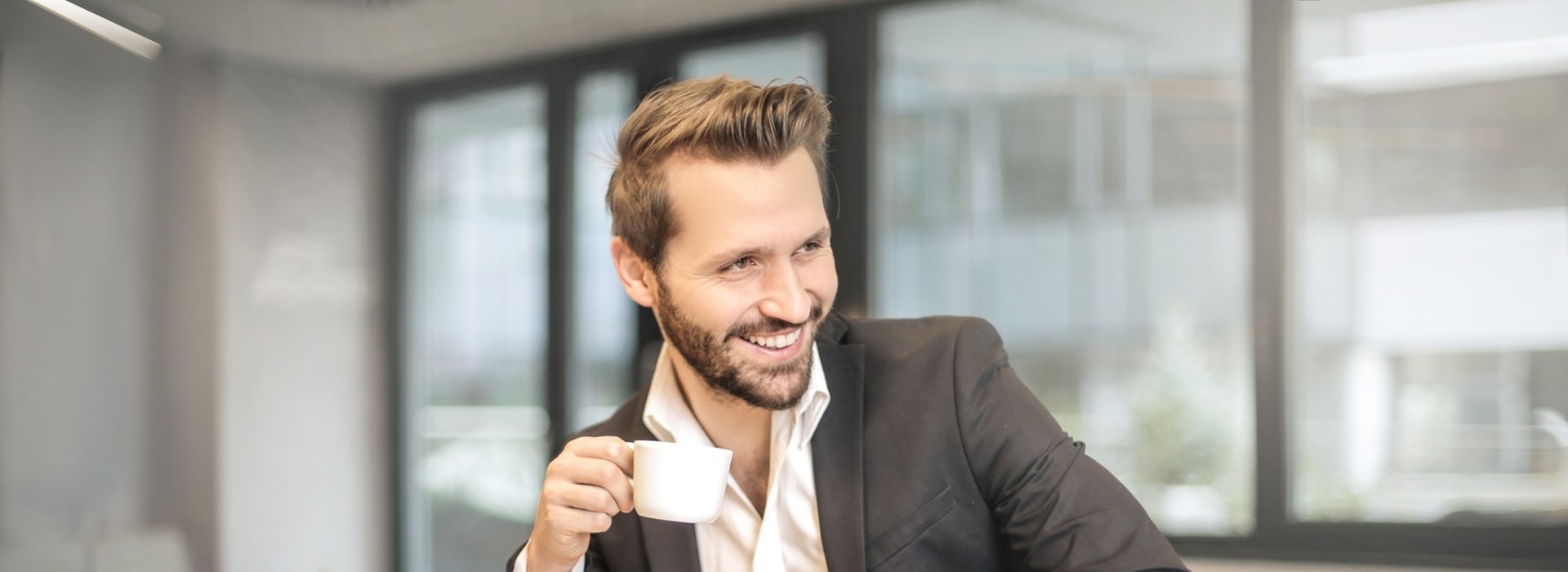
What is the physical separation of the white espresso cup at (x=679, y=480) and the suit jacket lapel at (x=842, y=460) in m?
0.30

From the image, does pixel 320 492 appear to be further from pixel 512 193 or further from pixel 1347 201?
pixel 1347 201

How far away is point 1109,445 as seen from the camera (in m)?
3.09

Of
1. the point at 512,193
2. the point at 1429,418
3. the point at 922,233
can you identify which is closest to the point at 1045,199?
the point at 922,233

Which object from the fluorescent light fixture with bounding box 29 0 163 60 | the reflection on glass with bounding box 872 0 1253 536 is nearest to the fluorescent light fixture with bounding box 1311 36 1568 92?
the reflection on glass with bounding box 872 0 1253 536

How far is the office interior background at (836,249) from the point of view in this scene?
1.98m

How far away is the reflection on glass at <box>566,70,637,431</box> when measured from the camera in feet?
10.2

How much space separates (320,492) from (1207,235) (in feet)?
6.77

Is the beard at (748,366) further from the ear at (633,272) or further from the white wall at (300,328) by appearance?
the white wall at (300,328)

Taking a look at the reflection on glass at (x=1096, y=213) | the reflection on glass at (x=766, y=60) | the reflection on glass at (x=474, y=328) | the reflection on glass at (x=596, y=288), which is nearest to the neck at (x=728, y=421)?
the reflection on glass at (x=474, y=328)

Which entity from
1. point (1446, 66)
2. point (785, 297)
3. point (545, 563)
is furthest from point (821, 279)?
point (1446, 66)

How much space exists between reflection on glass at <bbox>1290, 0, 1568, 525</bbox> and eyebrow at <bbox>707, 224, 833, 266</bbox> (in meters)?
1.83

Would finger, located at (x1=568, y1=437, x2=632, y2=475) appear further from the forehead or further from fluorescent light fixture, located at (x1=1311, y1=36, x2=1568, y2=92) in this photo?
fluorescent light fixture, located at (x1=1311, y1=36, x2=1568, y2=92)

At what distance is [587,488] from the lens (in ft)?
3.87

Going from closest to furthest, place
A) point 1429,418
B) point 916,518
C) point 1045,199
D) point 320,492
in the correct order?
point 916,518 → point 320,492 → point 1429,418 → point 1045,199
